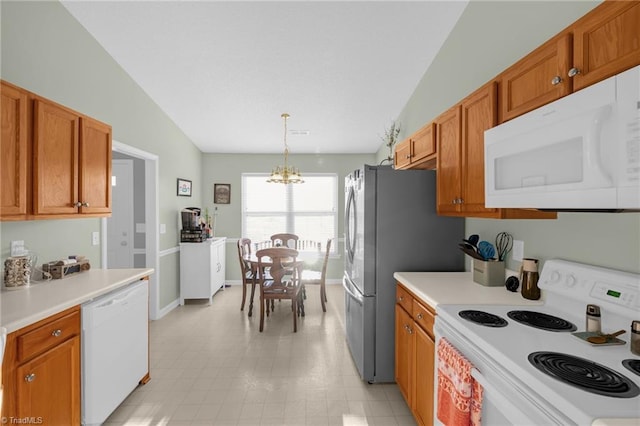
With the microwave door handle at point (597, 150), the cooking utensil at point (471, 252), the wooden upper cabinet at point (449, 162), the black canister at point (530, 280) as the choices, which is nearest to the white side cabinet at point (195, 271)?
the wooden upper cabinet at point (449, 162)

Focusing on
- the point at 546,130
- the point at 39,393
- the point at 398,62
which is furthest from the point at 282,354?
the point at 398,62

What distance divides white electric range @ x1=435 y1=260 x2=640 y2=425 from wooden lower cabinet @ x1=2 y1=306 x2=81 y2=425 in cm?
197

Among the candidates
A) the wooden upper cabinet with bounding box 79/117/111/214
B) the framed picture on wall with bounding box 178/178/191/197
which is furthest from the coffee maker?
the wooden upper cabinet with bounding box 79/117/111/214

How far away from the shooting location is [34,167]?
175 centimetres

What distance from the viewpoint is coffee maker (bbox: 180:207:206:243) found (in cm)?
450

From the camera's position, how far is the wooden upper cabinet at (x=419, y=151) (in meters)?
2.27

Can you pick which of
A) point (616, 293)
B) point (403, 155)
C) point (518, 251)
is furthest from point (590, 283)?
point (403, 155)

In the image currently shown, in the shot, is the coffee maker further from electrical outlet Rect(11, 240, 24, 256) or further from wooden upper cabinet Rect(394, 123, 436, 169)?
wooden upper cabinet Rect(394, 123, 436, 169)

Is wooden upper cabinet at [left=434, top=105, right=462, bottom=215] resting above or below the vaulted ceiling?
below

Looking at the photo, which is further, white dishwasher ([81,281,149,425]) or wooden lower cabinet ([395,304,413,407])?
wooden lower cabinet ([395,304,413,407])

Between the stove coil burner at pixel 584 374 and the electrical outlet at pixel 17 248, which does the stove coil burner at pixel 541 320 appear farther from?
the electrical outlet at pixel 17 248

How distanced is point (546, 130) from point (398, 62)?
2.18m

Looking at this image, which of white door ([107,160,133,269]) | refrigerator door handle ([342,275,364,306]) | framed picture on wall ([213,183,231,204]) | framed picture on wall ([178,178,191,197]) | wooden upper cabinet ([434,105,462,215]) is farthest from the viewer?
framed picture on wall ([213,183,231,204])

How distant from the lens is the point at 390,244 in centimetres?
235
